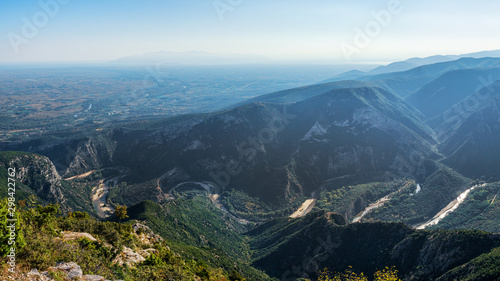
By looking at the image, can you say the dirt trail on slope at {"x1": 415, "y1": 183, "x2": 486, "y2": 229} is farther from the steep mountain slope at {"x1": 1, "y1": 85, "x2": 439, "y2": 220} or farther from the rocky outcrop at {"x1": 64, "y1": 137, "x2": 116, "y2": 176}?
the rocky outcrop at {"x1": 64, "y1": 137, "x2": 116, "y2": 176}

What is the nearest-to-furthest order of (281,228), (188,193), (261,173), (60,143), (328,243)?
(328,243)
(281,228)
(188,193)
(261,173)
(60,143)

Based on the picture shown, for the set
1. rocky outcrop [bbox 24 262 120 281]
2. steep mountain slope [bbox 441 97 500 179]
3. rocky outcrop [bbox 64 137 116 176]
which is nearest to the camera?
rocky outcrop [bbox 24 262 120 281]

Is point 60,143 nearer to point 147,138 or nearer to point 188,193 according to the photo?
point 147,138

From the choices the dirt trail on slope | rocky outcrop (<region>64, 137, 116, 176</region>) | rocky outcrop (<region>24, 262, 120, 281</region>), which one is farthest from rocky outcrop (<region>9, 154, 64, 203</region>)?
the dirt trail on slope

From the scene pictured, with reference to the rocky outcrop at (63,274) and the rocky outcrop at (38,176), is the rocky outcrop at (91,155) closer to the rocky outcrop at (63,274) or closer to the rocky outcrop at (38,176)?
the rocky outcrop at (38,176)

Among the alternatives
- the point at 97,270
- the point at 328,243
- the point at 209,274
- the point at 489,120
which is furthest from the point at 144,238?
the point at 489,120

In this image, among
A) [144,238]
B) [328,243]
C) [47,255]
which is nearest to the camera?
[47,255]

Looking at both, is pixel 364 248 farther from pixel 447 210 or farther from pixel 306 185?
pixel 447 210

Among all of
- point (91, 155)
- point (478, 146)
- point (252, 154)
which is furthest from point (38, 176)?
point (478, 146)

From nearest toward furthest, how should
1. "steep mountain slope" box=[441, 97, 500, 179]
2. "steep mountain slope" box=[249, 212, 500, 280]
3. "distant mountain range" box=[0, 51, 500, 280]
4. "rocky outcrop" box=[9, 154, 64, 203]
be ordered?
1. "steep mountain slope" box=[249, 212, 500, 280]
2. "distant mountain range" box=[0, 51, 500, 280]
3. "rocky outcrop" box=[9, 154, 64, 203]
4. "steep mountain slope" box=[441, 97, 500, 179]
